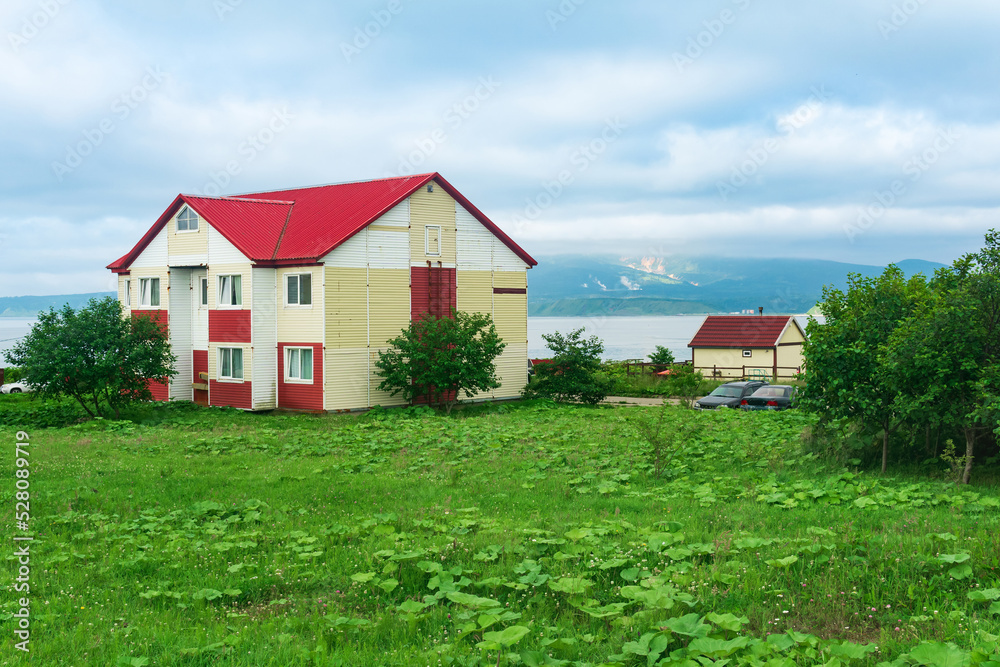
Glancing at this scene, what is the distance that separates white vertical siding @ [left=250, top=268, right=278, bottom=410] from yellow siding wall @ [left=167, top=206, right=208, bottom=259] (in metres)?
3.66

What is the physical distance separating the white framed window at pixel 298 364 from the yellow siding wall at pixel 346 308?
1.21 m

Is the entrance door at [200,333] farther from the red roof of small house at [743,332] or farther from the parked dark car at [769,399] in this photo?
the red roof of small house at [743,332]

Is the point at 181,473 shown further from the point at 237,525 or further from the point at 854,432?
the point at 854,432

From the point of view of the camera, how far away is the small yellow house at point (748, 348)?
176ft

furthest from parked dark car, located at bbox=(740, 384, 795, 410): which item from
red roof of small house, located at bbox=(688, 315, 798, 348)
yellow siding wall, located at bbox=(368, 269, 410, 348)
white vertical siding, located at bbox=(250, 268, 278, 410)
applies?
red roof of small house, located at bbox=(688, 315, 798, 348)

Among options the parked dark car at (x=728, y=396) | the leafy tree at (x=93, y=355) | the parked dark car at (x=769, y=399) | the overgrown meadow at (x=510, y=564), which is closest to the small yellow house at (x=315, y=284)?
the leafy tree at (x=93, y=355)

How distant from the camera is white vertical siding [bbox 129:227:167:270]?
119 ft

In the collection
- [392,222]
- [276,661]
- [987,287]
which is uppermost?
[392,222]

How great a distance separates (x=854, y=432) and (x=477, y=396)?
21.5 m

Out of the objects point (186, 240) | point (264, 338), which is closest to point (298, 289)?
point (264, 338)

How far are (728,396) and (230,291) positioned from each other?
21752 millimetres

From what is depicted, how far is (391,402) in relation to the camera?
33094mm

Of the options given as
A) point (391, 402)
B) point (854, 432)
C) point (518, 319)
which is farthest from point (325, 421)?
point (854, 432)

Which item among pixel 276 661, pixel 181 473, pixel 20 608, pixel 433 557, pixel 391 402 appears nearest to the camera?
pixel 276 661
